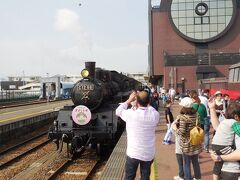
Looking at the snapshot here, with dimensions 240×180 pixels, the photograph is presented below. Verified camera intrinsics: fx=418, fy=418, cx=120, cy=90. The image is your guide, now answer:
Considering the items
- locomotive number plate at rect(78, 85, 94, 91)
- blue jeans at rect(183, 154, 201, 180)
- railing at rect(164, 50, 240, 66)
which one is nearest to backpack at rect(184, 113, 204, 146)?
blue jeans at rect(183, 154, 201, 180)

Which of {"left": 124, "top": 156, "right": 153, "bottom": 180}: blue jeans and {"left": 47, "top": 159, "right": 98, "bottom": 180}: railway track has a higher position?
{"left": 124, "top": 156, "right": 153, "bottom": 180}: blue jeans

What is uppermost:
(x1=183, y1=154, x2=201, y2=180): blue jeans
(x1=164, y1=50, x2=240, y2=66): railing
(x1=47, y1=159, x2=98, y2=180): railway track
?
(x1=164, y1=50, x2=240, y2=66): railing

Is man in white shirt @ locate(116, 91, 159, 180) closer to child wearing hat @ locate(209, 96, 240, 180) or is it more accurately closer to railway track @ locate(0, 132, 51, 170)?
child wearing hat @ locate(209, 96, 240, 180)

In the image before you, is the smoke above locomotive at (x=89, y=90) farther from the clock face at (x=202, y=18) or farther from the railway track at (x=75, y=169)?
the clock face at (x=202, y=18)

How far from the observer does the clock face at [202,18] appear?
6806 centimetres

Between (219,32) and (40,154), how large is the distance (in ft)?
191

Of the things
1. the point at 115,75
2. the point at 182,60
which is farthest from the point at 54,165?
the point at 182,60

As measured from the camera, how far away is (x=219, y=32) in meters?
68.4

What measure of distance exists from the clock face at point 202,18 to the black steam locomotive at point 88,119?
57.5 meters

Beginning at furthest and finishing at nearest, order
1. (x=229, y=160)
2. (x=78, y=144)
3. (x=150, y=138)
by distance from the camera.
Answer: (x=78, y=144), (x=150, y=138), (x=229, y=160)

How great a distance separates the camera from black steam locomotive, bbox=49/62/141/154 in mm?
12039

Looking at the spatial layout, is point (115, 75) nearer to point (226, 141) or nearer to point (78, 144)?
point (78, 144)

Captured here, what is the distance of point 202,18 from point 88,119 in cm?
5932

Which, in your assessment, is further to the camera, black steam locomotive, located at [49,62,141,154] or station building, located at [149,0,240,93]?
station building, located at [149,0,240,93]
